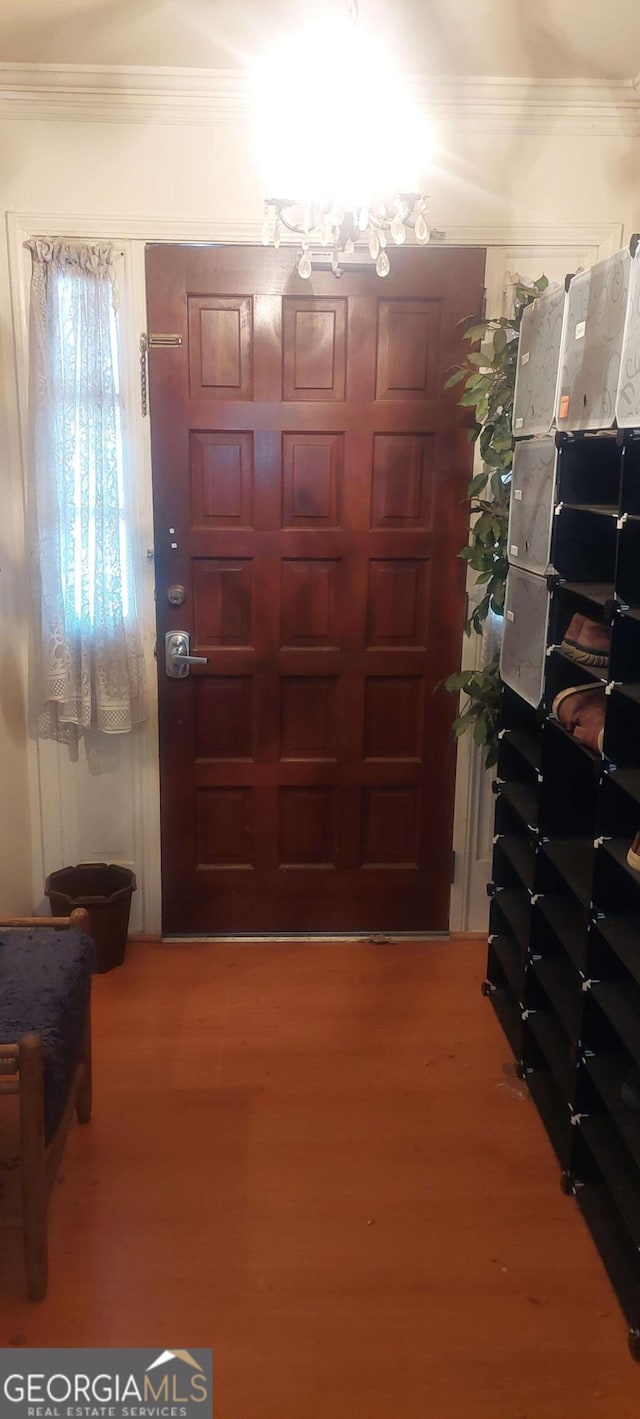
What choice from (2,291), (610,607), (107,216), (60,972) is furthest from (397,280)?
(60,972)

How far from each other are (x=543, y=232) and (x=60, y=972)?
97.0 inches

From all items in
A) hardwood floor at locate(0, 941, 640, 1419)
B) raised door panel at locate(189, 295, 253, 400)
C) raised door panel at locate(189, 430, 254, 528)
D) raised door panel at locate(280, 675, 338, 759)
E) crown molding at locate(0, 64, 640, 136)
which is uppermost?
crown molding at locate(0, 64, 640, 136)

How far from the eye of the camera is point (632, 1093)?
6.17 ft

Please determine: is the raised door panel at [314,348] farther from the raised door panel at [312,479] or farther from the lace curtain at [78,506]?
the lace curtain at [78,506]

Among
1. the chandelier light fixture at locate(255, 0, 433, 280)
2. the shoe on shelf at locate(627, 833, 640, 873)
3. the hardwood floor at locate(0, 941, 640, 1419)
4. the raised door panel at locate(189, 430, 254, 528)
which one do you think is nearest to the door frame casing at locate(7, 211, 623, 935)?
the raised door panel at locate(189, 430, 254, 528)

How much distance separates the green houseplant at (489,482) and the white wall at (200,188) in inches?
10.1

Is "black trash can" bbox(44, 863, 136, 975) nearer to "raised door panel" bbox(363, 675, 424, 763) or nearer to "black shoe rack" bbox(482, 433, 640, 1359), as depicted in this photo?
"raised door panel" bbox(363, 675, 424, 763)

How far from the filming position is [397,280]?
287cm

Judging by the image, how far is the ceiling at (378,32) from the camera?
2307mm

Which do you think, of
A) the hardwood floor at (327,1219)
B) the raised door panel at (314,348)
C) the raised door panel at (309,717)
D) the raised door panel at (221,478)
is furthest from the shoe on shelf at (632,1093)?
the raised door panel at (314,348)

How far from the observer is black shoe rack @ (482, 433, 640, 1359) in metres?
1.85

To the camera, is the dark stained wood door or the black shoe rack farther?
the dark stained wood door

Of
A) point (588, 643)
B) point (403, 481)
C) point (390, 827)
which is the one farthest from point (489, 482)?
point (390, 827)

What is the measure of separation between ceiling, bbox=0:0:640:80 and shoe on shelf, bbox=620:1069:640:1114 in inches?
84.8
